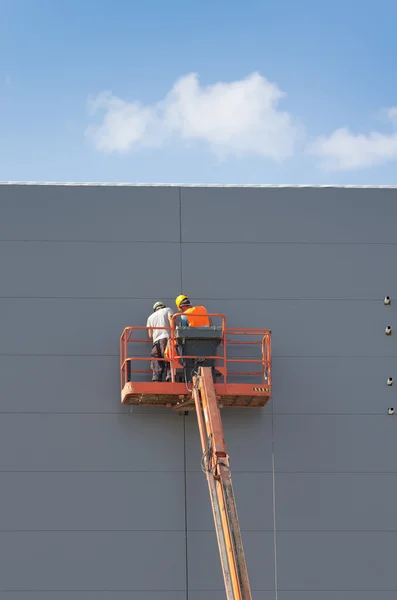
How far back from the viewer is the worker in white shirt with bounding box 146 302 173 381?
84.0 feet

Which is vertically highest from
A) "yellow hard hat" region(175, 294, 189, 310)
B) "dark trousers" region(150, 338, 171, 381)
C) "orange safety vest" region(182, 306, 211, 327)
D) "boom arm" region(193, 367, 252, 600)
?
"yellow hard hat" region(175, 294, 189, 310)

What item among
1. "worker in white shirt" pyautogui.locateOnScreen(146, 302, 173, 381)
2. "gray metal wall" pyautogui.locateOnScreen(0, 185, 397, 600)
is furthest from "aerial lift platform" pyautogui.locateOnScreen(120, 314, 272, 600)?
"gray metal wall" pyautogui.locateOnScreen(0, 185, 397, 600)

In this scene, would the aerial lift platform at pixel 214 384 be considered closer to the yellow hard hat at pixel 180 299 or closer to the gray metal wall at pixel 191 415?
the yellow hard hat at pixel 180 299

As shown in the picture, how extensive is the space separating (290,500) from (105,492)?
11.4 feet

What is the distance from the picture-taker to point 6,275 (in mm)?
26781

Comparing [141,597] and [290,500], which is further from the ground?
[290,500]

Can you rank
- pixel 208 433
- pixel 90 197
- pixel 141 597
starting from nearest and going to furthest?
pixel 208 433 < pixel 141 597 < pixel 90 197

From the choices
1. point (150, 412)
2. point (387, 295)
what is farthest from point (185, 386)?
point (387, 295)

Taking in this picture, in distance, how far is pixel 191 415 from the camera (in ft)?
86.3

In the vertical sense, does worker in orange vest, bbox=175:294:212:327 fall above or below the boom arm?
above

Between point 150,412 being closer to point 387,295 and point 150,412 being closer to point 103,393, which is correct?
point 103,393

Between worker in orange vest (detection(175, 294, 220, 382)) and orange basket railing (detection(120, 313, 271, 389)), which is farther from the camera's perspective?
orange basket railing (detection(120, 313, 271, 389))

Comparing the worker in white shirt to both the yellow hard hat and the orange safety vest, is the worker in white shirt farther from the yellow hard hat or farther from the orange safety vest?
the orange safety vest

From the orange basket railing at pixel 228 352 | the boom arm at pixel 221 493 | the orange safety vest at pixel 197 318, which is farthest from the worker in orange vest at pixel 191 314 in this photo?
the boom arm at pixel 221 493
